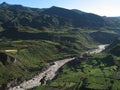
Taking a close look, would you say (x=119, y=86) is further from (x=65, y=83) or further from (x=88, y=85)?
(x=65, y=83)

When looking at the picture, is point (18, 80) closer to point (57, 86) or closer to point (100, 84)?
point (57, 86)

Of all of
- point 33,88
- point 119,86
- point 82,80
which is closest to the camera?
point 119,86

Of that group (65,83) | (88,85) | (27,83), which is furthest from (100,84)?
(27,83)

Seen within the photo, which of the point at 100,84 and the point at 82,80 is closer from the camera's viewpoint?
the point at 100,84

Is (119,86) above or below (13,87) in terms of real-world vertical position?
above

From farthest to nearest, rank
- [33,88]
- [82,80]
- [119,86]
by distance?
1. [82,80]
2. [33,88]
3. [119,86]

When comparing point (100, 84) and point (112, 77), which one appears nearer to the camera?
point (100, 84)

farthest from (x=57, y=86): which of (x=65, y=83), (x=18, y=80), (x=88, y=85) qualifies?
(x=18, y=80)
